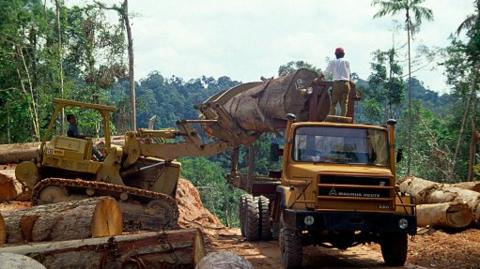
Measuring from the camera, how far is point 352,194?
10.9 metres

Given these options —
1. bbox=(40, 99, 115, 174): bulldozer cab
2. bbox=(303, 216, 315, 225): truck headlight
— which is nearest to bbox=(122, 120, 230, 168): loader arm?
bbox=(40, 99, 115, 174): bulldozer cab

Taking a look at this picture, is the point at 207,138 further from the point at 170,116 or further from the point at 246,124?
the point at 170,116

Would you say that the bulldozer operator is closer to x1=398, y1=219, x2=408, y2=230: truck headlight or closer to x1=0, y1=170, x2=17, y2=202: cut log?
x1=0, y1=170, x2=17, y2=202: cut log

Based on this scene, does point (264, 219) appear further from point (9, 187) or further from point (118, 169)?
point (9, 187)

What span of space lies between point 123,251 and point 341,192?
12.3 feet

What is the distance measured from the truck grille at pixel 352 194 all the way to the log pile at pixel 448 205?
16.3 feet

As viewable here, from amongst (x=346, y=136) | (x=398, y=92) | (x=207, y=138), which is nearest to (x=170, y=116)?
(x=398, y=92)

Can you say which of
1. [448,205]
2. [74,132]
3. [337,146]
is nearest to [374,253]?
[448,205]

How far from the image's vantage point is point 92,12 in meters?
36.3

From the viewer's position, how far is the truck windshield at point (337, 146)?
1162 cm

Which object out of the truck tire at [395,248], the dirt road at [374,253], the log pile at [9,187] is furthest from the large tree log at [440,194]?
the log pile at [9,187]

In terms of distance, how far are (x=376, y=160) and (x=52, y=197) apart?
6.89 m

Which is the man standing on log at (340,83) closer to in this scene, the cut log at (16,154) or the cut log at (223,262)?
the cut log at (223,262)

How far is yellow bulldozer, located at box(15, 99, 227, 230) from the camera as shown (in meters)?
14.8
